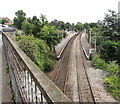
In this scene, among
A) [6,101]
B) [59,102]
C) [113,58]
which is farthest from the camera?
[113,58]

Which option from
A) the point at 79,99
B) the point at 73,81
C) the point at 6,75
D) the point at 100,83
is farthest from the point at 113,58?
the point at 6,75

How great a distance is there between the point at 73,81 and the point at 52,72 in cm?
296

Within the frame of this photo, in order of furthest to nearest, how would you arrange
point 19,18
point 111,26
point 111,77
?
point 19,18
point 111,26
point 111,77

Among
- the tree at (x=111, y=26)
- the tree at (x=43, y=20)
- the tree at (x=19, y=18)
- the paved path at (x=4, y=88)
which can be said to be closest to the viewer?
the paved path at (x=4, y=88)

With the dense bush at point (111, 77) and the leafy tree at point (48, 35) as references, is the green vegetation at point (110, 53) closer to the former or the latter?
the dense bush at point (111, 77)

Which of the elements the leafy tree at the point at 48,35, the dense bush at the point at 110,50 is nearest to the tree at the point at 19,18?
the leafy tree at the point at 48,35

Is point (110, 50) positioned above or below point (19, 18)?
below

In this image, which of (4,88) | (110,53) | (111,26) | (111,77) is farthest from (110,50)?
(4,88)

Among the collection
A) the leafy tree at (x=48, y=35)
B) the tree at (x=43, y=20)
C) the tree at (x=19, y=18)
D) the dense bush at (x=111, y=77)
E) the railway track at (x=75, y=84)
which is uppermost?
the tree at (x=19, y=18)

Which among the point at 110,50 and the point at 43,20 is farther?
the point at 43,20

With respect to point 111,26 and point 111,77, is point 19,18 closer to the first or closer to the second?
point 111,26

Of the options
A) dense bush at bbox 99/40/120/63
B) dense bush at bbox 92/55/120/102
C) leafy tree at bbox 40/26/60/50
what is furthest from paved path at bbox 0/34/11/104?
leafy tree at bbox 40/26/60/50

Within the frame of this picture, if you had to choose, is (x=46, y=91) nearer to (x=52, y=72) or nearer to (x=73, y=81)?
(x=73, y=81)

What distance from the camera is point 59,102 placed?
862 millimetres
